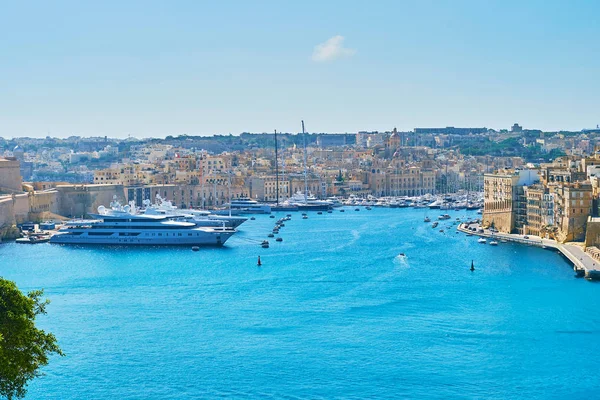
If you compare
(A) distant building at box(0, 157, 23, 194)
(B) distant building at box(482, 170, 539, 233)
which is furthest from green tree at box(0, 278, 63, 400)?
(A) distant building at box(0, 157, 23, 194)

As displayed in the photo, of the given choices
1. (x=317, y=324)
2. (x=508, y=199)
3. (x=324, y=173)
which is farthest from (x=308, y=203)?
(x=317, y=324)

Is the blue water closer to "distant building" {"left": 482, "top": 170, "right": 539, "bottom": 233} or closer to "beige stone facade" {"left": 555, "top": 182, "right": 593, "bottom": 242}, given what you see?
"beige stone facade" {"left": 555, "top": 182, "right": 593, "bottom": 242}

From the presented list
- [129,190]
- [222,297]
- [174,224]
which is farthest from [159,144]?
[222,297]

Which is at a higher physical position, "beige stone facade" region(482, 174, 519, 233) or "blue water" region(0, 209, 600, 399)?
"beige stone facade" region(482, 174, 519, 233)

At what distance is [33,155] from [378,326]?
7272 cm

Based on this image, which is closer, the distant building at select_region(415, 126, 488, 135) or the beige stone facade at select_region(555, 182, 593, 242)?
the beige stone facade at select_region(555, 182, 593, 242)

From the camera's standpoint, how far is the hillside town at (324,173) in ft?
90.7

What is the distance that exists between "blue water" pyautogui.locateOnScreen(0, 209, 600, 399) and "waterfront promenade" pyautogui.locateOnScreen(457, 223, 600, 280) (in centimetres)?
39

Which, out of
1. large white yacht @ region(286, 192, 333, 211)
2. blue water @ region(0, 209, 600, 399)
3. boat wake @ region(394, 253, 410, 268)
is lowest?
blue water @ region(0, 209, 600, 399)

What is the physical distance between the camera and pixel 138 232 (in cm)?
2734

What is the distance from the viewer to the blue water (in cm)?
1209

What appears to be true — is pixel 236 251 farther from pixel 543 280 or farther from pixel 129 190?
pixel 129 190

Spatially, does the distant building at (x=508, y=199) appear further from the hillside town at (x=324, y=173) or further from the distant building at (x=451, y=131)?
the distant building at (x=451, y=131)

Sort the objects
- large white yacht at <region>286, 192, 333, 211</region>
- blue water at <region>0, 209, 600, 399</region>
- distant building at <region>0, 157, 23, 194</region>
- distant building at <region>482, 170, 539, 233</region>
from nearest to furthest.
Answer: blue water at <region>0, 209, 600, 399</region> < distant building at <region>482, 170, 539, 233</region> < distant building at <region>0, 157, 23, 194</region> < large white yacht at <region>286, 192, 333, 211</region>
